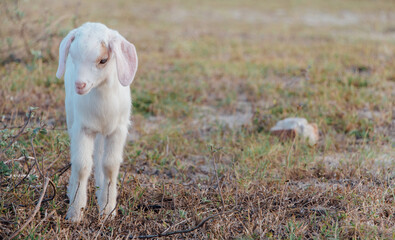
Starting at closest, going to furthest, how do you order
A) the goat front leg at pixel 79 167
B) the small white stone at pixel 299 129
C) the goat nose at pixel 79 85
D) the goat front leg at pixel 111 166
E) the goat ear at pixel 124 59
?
1. the goat nose at pixel 79 85
2. the goat ear at pixel 124 59
3. the goat front leg at pixel 79 167
4. the goat front leg at pixel 111 166
5. the small white stone at pixel 299 129

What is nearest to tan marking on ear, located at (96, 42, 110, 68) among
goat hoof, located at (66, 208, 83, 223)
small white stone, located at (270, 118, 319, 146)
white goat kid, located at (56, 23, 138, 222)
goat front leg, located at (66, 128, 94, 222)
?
white goat kid, located at (56, 23, 138, 222)

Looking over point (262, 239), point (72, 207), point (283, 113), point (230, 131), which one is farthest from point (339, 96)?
point (72, 207)

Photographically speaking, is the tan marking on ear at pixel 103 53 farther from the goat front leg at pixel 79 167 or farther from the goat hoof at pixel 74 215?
the goat hoof at pixel 74 215

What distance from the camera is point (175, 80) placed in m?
6.78

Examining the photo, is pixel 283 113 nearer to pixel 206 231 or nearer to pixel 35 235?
pixel 206 231

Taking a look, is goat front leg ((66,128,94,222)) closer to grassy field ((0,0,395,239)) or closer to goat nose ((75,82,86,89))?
grassy field ((0,0,395,239))

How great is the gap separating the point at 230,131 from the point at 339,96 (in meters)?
1.78

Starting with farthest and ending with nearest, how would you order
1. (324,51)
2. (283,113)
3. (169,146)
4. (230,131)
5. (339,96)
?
1. (324,51)
2. (339,96)
3. (283,113)
4. (230,131)
5. (169,146)

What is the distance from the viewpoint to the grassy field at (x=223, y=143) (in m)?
3.00

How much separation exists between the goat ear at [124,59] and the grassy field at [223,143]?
61 cm

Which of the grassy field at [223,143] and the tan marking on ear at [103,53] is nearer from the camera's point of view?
the tan marking on ear at [103,53]

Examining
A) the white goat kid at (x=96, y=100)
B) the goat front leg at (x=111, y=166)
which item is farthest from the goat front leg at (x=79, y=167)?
the goat front leg at (x=111, y=166)

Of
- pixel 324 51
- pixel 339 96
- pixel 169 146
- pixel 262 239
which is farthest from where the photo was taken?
pixel 324 51

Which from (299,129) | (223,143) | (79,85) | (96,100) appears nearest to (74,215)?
Answer: (96,100)
